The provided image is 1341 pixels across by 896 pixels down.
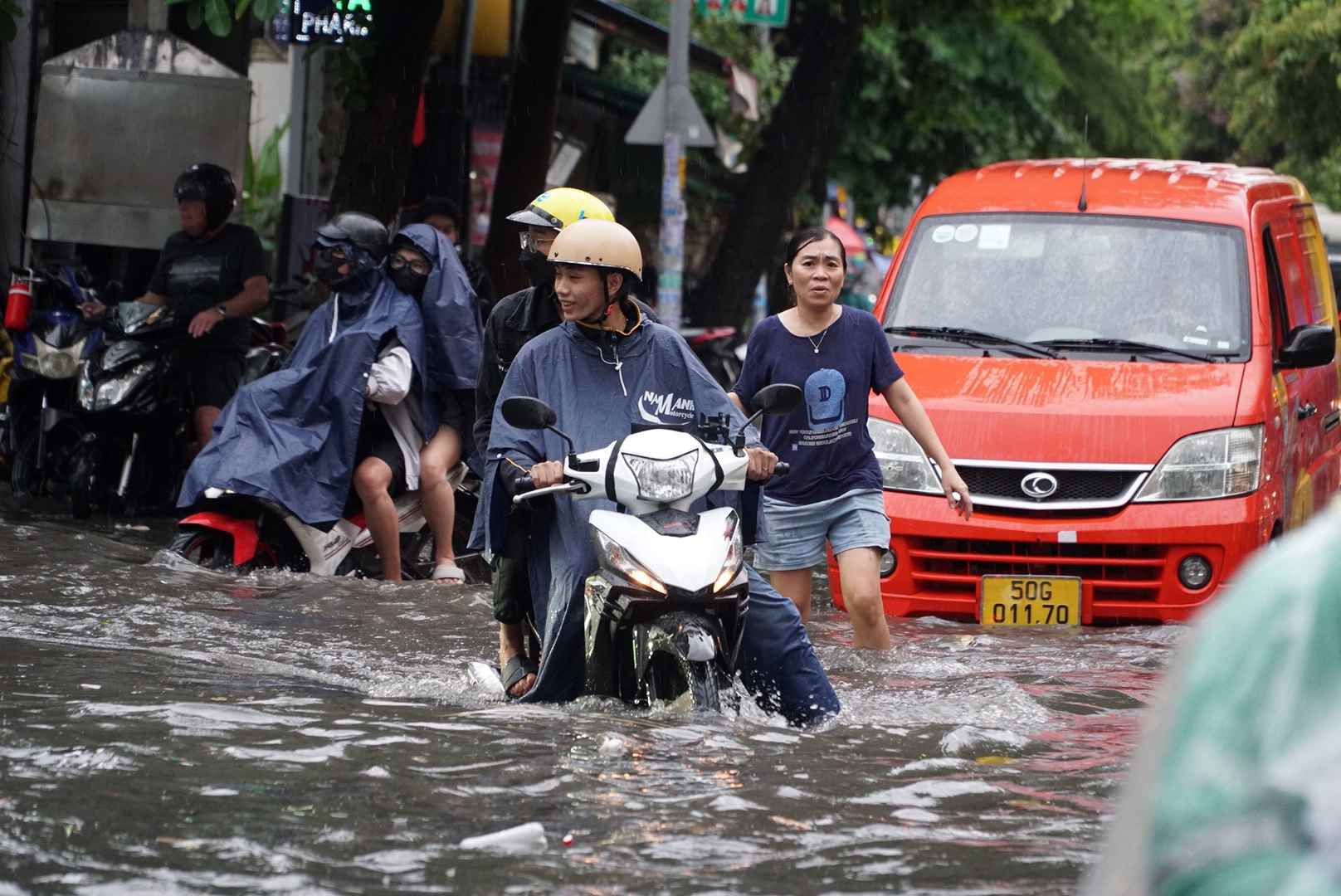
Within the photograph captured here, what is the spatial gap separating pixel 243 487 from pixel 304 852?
4.83 metres

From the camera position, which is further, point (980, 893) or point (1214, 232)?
point (1214, 232)

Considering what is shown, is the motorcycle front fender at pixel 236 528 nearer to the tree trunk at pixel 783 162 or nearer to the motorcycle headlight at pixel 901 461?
the motorcycle headlight at pixel 901 461

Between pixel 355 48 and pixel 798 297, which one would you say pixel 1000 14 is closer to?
pixel 355 48

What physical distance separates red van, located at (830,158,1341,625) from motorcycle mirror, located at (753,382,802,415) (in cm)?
279

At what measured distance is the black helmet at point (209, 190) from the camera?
11.3m

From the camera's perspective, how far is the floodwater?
4.44 m

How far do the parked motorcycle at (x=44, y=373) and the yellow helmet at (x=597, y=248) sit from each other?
578 cm

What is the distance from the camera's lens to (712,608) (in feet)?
18.3

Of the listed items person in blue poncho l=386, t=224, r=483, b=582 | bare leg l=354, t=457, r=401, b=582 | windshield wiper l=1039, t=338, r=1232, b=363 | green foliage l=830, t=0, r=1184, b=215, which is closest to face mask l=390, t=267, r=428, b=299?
person in blue poncho l=386, t=224, r=483, b=582

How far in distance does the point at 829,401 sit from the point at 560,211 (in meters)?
1.17

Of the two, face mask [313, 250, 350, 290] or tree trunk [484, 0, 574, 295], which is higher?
tree trunk [484, 0, 574, 295]

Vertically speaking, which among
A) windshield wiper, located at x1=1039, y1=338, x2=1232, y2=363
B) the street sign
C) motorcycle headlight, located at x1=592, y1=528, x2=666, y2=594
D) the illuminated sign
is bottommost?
motorcycle headlight, located at x1=592, y1=528, x2=666, y2=594

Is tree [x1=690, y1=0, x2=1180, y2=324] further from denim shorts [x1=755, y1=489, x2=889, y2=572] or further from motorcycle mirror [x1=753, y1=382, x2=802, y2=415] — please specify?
motorcycle mirror [x1=753, y1=382, x2=802, y2=415]

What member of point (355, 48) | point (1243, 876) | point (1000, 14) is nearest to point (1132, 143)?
point (1000, 14)
